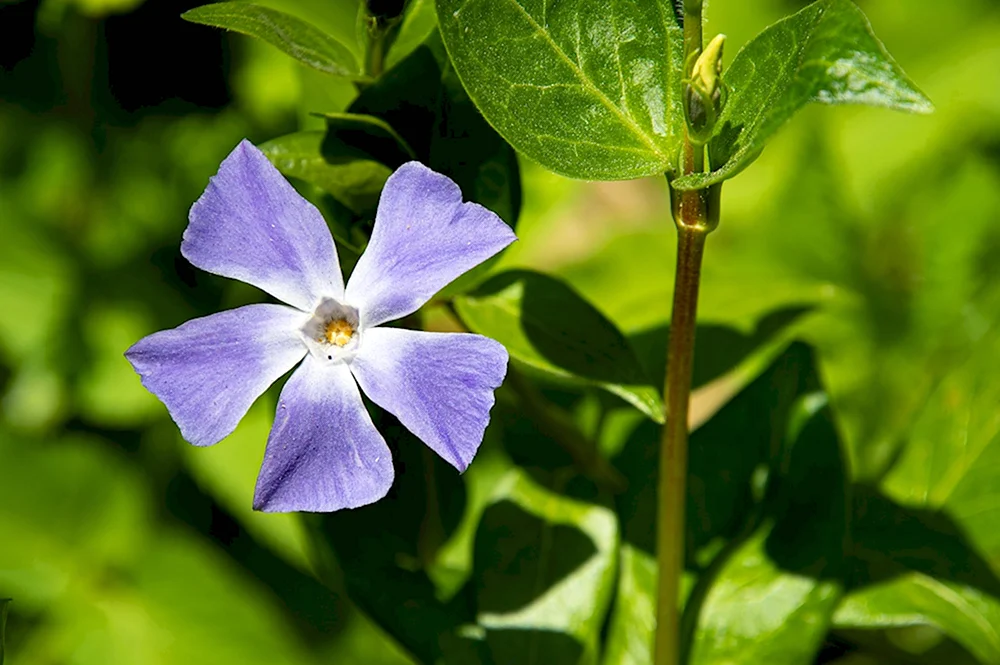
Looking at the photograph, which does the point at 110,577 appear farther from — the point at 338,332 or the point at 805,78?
the point at 805,78

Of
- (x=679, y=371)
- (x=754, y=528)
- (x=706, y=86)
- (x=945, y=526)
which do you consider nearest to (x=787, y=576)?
(x=754, y=528)

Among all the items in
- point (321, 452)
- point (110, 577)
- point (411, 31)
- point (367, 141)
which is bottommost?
point (110, 577)

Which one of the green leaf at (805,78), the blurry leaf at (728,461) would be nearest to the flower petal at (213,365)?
the green leaf at (805,78)

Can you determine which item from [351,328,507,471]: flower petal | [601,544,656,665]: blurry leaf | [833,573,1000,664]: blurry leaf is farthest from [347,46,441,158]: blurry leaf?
[833,573,1000,664]: blurry leaf

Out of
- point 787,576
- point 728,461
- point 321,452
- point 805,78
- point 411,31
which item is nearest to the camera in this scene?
point 805,78

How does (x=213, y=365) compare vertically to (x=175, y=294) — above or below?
above

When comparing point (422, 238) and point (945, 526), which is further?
point (945, 526)

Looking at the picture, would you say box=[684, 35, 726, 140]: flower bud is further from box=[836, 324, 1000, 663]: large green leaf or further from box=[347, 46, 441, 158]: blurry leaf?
box=[836, 324, 1000, 663]: large green leaf
